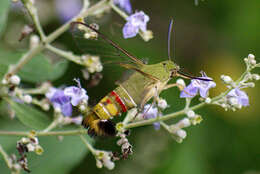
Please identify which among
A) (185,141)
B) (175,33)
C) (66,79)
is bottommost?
(185,141)

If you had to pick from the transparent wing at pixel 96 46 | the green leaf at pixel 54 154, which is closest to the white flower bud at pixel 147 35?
the transparent wing at pixel 96 46

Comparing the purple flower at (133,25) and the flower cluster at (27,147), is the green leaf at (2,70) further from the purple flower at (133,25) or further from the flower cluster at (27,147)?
the purple flower at (133,25)

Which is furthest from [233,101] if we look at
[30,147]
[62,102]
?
[30,147]

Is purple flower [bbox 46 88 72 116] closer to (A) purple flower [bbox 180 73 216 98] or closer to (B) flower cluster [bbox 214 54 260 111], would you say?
(A) purple flower [bbox 180 73 216 98]

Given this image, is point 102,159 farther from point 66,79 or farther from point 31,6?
point 66,79

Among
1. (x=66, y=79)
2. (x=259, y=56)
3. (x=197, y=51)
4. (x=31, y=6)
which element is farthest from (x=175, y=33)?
(x=31, y=6)

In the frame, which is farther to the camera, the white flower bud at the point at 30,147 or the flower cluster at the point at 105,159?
the flower cluster at the point at 105,159

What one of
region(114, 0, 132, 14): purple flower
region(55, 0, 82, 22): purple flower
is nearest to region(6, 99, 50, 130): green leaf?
region(114, 0, 132, 14): purple flower
